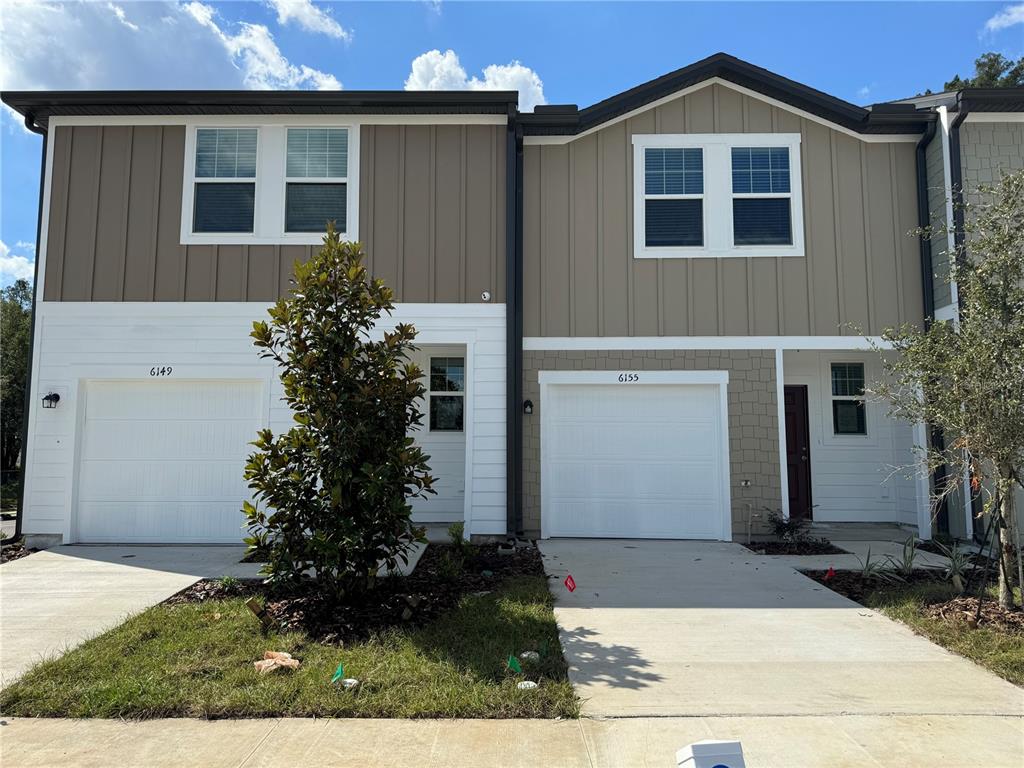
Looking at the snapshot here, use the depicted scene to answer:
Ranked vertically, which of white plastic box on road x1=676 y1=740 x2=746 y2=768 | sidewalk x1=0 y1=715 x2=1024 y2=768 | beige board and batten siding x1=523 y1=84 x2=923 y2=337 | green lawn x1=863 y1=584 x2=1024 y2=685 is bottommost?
sidewalk x1=0 y1=715 x2=1024 y2=768

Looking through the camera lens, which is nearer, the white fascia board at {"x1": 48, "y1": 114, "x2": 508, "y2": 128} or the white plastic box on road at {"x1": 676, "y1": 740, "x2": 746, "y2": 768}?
the white plastic box on road at {"x1": 676, "y1": 740, "x2": 746, "y2": 768}

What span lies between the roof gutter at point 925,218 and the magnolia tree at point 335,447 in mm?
7405

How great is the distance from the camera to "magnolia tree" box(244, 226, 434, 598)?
511 centimetres

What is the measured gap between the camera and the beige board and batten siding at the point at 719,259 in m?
8.80

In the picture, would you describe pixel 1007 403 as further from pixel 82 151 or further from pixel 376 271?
pixel 82 151

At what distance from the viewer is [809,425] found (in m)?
9.86

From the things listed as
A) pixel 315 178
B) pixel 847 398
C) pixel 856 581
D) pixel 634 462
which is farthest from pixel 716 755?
pixel 847 398

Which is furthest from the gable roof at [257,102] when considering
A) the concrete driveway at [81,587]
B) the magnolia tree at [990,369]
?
the concrete driveway at [81,587]

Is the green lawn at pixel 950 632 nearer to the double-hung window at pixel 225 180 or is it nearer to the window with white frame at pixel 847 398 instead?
the window with white frame at pixel 847 398

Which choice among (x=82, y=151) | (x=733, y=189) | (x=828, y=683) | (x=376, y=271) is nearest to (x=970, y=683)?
(x=828, y=683)

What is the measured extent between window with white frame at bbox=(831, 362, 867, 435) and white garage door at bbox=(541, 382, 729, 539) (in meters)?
2.44

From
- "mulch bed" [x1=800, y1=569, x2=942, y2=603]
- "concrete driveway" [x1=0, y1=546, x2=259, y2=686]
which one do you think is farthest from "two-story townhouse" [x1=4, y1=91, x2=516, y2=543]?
"mulch bed" [x1=800, y1=569, x2=942, y2=603]

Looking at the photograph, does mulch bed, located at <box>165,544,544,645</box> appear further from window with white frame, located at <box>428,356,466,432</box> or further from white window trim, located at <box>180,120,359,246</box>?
white window trim, located at <box>180,120,359,246</box>

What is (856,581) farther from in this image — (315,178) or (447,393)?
(315,178)
